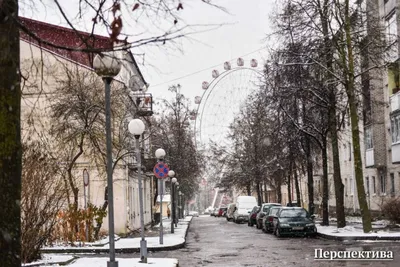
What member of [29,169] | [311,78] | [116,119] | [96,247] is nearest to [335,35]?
[311,78]

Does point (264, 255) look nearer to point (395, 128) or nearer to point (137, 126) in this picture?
point (137, 126)

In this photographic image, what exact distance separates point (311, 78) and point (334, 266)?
54.3ft

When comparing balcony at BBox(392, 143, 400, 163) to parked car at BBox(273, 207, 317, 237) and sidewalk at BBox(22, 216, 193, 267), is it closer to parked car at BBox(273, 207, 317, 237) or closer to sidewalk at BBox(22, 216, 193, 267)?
parked car at BBox(273, 207, 317, 237)

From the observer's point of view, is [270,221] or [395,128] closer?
[270,221]

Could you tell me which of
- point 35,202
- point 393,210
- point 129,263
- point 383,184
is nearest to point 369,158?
point 383,184

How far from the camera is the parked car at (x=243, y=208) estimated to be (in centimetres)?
5719

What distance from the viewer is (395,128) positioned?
37.7 metres

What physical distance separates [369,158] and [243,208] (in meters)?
16.1

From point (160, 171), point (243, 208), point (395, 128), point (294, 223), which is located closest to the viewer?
point (160, 171)

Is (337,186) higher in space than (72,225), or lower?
higher

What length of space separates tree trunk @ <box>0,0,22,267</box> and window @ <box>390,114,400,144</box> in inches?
1292

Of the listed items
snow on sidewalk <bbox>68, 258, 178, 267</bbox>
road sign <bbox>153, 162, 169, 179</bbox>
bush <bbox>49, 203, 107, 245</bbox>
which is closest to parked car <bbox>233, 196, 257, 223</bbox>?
bush <bbox>49, 203, 107, 245</bbox>

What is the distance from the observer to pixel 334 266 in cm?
1596

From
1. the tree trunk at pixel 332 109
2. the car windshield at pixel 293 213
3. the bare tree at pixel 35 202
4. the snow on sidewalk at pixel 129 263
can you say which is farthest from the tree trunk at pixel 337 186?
the bare tree at pixel 35 202
